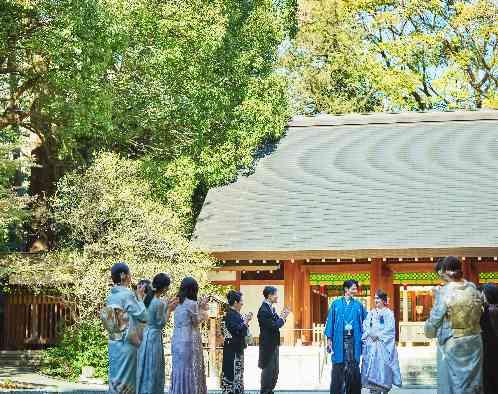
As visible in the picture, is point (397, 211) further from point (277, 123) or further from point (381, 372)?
point (381, 372)

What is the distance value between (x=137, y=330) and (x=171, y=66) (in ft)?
46.1

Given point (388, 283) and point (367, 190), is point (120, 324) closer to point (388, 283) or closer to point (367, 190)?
point (388, 283)

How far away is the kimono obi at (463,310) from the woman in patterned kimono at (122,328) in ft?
10.8

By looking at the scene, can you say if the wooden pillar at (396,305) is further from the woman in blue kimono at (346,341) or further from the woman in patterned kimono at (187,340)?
the woman in patterned kimono at (187,340)

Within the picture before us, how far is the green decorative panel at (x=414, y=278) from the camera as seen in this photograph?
2616 centimetres

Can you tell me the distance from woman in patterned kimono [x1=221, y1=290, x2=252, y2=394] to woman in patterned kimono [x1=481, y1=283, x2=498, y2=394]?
3873 mm

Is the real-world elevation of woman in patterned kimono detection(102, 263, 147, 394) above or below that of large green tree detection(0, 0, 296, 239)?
below

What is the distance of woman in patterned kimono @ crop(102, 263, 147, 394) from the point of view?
10.2 meters

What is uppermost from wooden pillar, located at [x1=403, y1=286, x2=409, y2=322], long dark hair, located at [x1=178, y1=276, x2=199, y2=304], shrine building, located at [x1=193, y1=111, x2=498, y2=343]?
shrine building, located at [x1=193, y1=111, x2=498, y2=343]

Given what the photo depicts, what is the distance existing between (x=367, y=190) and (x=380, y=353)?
12761mm

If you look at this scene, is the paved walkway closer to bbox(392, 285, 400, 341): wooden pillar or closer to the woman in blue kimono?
bbox(392, 285, 400, 341): wooden pillar

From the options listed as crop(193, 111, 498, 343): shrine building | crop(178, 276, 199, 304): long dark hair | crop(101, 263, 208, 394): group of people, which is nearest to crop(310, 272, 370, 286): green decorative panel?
crop(193, 111, 498, 343): shrine building

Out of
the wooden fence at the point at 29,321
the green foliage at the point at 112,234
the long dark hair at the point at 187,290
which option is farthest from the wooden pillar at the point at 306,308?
the long dark hair at the point at 187,290

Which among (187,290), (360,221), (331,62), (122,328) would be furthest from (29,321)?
(122,328)
